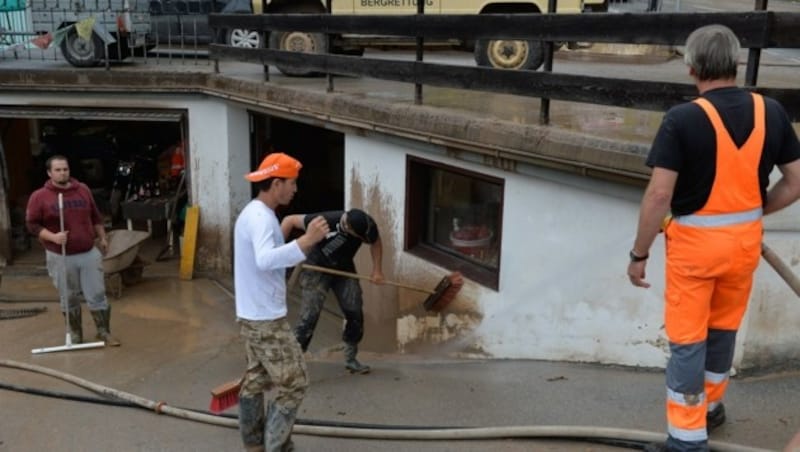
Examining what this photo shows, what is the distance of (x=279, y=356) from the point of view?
3770 mm

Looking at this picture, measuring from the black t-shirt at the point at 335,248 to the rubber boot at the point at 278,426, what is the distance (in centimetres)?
183

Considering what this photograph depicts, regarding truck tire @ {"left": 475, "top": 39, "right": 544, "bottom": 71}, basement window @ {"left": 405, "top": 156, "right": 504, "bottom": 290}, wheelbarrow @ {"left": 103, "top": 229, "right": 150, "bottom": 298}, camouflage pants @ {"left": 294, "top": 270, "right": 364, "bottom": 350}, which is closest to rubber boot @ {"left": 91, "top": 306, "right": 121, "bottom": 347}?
wheelbarrow @ {"left": 103, "top": 229, "right": 150, "bottom": 298}

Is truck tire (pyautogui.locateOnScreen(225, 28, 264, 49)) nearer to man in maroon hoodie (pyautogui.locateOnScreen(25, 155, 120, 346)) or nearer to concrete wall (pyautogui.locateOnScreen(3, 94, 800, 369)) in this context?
man in maroon hoodie (pyautogui.locateOnScreen(25, 155, 120, 346))

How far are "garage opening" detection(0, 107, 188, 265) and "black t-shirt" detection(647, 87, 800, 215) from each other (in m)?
7.72

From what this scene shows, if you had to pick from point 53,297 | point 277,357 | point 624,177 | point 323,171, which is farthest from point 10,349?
point 624,177

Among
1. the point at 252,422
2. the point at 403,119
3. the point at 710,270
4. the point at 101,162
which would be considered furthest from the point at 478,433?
the point at 101,162

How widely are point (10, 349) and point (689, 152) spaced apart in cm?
657

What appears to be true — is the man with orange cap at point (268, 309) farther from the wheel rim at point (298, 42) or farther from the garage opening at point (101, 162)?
the garage opening at point (101, 162)

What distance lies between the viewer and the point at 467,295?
5535 millimetres

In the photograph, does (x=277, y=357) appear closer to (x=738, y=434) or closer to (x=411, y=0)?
(x=738, y=434)

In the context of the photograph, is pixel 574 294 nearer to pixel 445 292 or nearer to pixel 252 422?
pixel 445 292

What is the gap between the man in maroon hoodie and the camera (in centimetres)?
656

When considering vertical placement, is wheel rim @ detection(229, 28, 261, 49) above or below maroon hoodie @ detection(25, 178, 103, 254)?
above

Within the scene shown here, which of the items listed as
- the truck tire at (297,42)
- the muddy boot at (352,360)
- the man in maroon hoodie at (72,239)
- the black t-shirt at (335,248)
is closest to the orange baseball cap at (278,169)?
the black t-shirt at (335,248)
